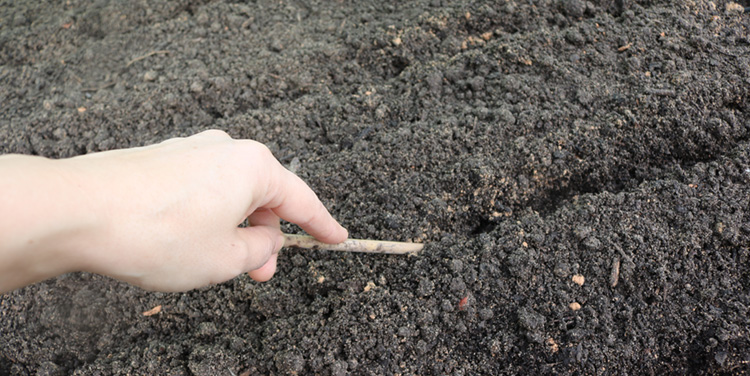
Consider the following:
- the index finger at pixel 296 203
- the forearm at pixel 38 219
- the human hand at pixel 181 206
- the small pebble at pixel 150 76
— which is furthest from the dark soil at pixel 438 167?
the forearm at pixel 38 219

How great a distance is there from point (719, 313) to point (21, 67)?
10.2 feet

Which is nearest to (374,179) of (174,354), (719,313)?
(174,354)

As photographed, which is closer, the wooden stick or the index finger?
the index finger

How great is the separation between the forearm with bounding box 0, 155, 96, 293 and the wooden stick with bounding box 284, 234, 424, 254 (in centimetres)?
61

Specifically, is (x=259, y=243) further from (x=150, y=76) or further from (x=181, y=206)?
(x=150, y=76)

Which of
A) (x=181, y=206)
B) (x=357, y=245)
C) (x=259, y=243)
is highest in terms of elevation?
(x=181, y=206)

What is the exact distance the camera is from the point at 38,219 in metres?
1.00

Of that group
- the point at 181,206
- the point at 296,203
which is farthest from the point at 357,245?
the point at 181,206

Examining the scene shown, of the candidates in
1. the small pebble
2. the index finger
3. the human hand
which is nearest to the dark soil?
the small pebble

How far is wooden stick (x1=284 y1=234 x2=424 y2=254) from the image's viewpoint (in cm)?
160

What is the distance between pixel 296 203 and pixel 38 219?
56cm

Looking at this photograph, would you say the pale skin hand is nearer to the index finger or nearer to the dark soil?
the index finger

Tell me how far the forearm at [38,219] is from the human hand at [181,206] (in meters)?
0.02

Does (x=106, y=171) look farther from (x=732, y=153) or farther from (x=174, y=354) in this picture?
(x=732, y=153)
